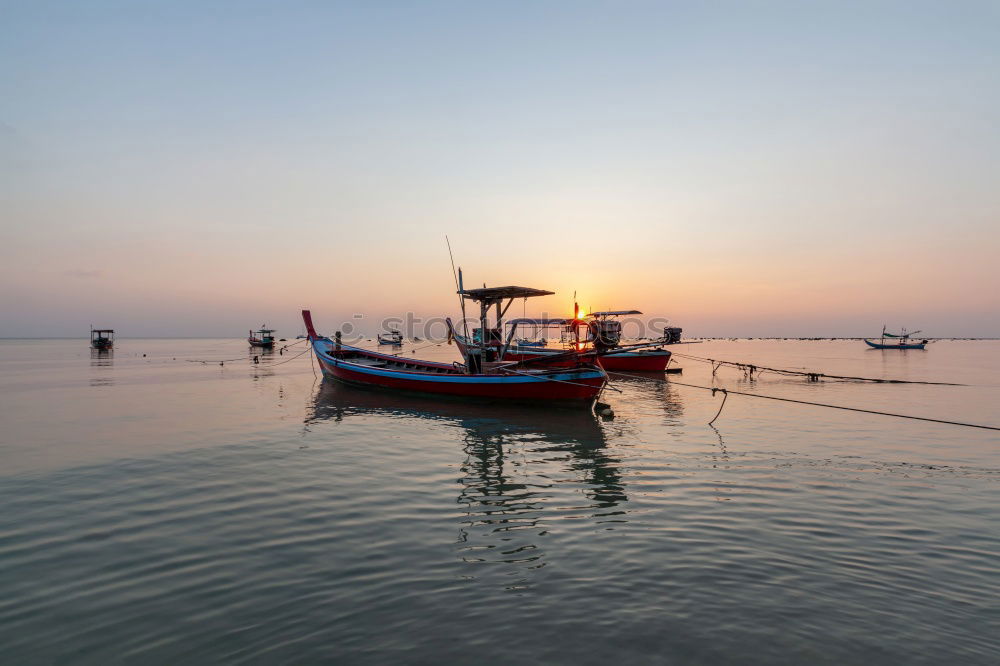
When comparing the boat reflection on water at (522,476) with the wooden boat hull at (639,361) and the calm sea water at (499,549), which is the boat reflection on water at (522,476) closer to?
the calm sea water at (499,549)

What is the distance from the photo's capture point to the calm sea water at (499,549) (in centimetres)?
538

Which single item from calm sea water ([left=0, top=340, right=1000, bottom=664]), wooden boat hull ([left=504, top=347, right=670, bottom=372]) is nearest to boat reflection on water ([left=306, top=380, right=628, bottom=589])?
calm sea water ([left=0, top=340, right=1000, bottom=664])

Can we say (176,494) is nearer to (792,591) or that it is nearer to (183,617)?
(183,617)

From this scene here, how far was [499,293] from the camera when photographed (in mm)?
24359

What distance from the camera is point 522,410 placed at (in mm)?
23906

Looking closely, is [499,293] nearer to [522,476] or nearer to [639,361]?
[522,476]

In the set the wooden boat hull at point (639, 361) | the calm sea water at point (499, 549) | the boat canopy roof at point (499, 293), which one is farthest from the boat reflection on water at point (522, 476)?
the wooden boat hull at point (639, 361)

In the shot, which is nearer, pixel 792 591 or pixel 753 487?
pixel 792 591

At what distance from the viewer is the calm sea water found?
5.38 m

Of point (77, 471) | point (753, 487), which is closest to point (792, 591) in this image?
point (753, 487)

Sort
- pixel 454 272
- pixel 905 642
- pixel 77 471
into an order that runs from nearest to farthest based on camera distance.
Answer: pixel 905 642
pixel 77 471
pixel 454 272

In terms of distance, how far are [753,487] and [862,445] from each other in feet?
25.9

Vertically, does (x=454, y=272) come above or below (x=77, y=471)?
above

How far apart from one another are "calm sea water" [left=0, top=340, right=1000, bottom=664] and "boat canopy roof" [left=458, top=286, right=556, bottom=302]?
26.3 feet
